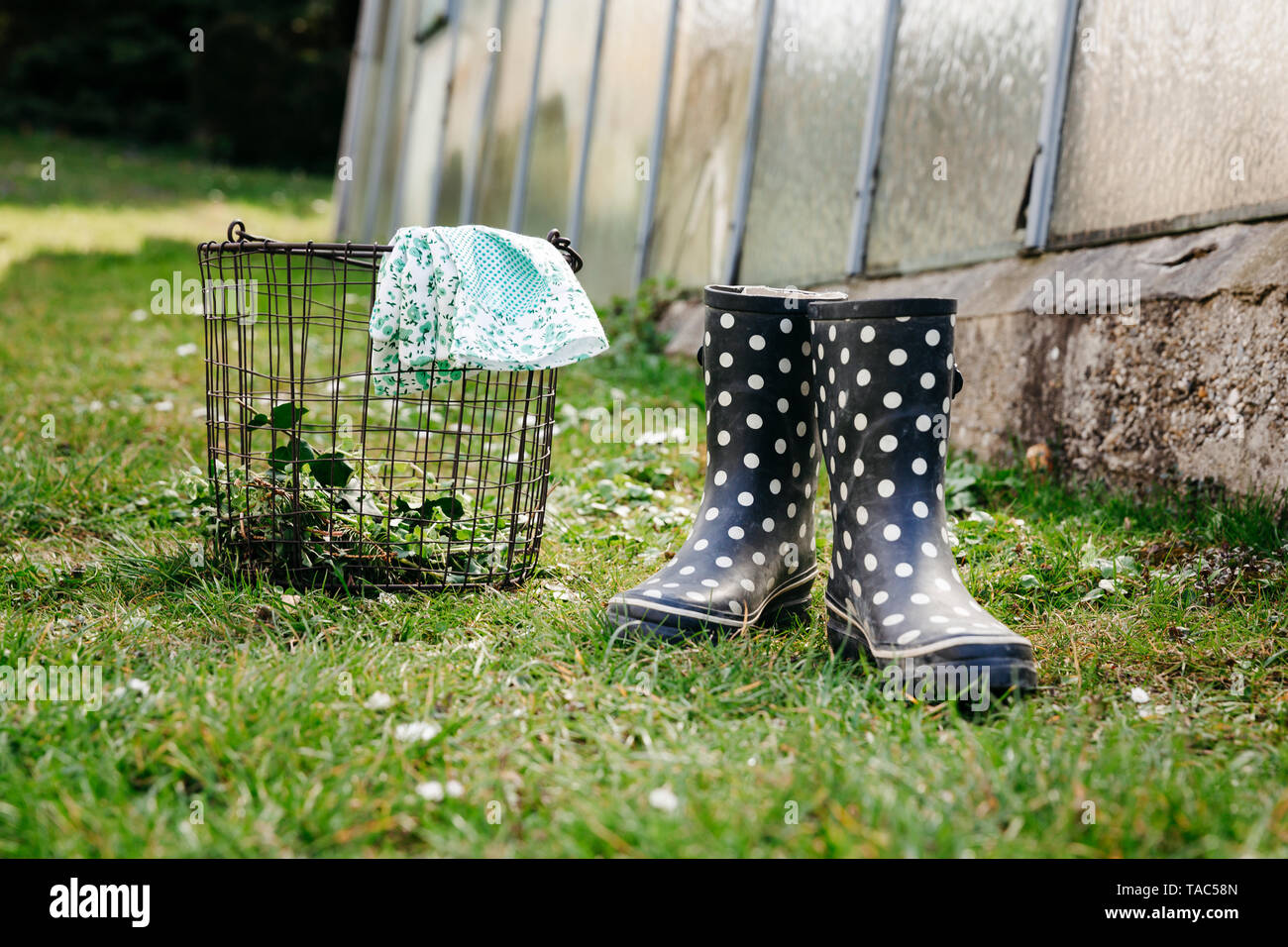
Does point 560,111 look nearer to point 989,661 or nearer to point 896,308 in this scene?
point 896,308

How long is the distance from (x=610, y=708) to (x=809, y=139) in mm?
2892

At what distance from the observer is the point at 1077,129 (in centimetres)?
255

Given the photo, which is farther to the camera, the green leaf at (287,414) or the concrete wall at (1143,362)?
the concrete wall at (1143,362)

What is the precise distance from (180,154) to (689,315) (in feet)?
46.9

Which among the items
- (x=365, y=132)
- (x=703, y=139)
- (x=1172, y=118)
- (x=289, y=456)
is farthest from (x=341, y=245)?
(x=365, y=132)

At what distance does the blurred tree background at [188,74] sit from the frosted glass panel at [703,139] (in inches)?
506

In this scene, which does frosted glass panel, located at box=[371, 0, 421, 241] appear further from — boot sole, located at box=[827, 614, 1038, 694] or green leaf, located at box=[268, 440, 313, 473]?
boot sole, located at box=[827, 614, 1038, 694]

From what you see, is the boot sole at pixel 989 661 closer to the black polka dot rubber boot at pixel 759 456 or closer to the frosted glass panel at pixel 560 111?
the black polka dot rubber boot at pixel 759 456

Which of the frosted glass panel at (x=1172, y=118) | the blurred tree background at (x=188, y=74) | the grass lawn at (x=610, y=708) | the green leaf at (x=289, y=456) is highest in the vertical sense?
the blurred tree background at (x=188, y=74)

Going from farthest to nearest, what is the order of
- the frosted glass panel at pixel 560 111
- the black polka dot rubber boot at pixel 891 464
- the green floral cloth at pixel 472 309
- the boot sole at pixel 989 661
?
the frosted glass panel at pixel 560 111 → the green floral cloth at pixel 472 309 → the black polka dot rubber boot at pixel 891 464 → the boot sole at pixel 989 661

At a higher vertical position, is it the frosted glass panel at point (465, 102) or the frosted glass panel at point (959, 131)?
the frosted glass panel at point (465, 102)

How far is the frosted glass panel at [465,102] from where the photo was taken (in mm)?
6652

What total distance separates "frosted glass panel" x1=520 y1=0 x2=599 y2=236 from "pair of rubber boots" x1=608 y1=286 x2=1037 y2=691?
157 inches

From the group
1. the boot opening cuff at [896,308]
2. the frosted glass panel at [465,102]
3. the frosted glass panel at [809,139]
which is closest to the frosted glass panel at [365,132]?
the frosted glass panel at [465,102]
